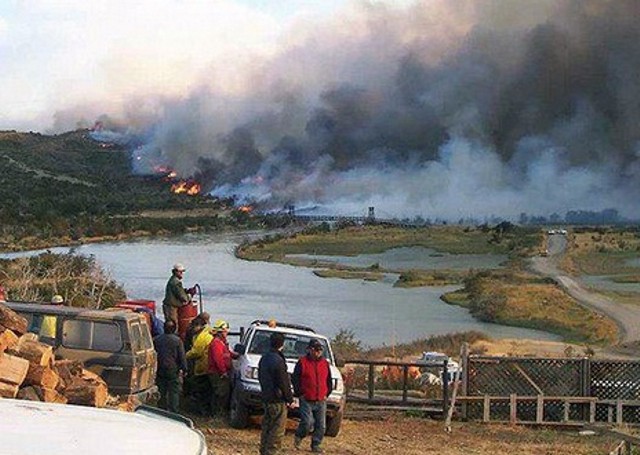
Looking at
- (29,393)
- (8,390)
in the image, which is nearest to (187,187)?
(29,393)

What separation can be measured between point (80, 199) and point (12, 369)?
9406 cm

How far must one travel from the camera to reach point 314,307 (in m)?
46.7

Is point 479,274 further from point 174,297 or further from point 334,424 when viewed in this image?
point 334,424

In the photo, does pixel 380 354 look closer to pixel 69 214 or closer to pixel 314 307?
pixel 314 307

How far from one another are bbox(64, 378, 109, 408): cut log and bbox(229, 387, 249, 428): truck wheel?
247cm

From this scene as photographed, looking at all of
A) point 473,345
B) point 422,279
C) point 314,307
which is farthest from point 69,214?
point 473,345

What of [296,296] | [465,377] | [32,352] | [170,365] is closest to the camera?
[32,352]

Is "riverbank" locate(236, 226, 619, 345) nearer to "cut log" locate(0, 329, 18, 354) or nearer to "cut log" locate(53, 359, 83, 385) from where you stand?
"cut log" locate(53, 359, 83, 385)

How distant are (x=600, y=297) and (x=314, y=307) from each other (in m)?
18.3

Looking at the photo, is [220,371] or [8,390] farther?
[220,371]

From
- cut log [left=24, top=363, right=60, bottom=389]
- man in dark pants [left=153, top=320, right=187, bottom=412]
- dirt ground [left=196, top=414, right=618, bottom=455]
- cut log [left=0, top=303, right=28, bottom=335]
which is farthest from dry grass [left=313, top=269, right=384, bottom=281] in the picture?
cut log [left=24, top=363, right=60, bottom=389]

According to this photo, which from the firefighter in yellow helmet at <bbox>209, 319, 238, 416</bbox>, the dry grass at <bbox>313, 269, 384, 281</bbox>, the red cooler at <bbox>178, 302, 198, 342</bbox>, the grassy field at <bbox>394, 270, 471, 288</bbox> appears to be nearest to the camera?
the firefighter in yellow helmet at <bbox>209, 319, 238, 416</bbox>

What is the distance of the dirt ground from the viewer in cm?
1309

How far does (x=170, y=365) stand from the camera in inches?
517
